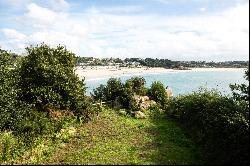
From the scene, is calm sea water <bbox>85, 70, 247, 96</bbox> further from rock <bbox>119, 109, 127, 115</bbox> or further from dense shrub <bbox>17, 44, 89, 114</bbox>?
dense shrub <bbox>17, 44, 89, 114</bbox>

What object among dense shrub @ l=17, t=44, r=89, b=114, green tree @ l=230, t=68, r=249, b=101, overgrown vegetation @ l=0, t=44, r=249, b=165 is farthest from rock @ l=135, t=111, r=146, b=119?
green tree @ l=230, t=68, r=249, b=101

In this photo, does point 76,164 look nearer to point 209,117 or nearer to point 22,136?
point 22,136

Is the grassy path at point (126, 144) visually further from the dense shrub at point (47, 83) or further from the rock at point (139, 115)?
the dense shrub at point (47, 83)

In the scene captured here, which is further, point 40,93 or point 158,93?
point 158,93

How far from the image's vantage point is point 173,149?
76.4ft

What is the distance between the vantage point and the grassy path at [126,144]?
2125 cm

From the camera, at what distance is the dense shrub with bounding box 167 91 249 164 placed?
62.6 feet

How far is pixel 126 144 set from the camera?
24.6 meters

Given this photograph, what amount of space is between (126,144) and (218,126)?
5.67 metres

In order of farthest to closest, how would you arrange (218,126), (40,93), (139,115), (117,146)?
(139,115)
(40,93)
(117,146)
(218,126)

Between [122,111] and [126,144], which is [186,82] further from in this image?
[126,144]

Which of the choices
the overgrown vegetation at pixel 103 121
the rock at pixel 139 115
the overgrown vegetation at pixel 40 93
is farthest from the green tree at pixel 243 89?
the rock at pixel 139 115

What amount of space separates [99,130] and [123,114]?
18.9 ft

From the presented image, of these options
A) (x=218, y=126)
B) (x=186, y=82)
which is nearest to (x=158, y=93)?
(x=218, y=126)
